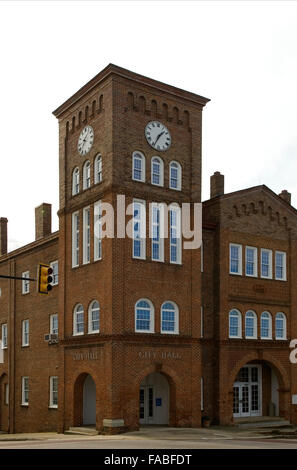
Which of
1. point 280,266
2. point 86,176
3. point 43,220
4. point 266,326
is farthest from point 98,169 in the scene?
point 266,326

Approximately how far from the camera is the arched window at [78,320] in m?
34.5

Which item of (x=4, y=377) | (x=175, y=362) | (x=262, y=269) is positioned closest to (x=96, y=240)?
(x=175, y=362)

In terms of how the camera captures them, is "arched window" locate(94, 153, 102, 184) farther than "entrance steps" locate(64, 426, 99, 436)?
Yes

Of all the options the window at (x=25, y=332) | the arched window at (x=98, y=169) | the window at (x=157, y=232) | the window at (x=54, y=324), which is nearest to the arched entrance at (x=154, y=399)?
the window at (x=157, y=232)

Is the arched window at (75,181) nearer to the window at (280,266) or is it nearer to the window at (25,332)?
the window at (25,332)

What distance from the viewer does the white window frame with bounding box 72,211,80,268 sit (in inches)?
1398

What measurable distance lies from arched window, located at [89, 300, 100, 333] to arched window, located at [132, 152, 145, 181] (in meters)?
6.39

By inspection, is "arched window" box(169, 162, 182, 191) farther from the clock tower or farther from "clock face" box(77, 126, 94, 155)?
"clock face" box(77, 126, 94, 155)

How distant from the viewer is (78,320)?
114 feet

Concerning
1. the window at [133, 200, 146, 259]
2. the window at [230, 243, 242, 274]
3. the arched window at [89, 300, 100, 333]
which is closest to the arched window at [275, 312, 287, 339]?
the window at [230, 243, 242, 274]

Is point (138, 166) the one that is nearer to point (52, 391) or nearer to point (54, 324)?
point (54, 324)

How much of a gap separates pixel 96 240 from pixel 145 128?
19.8 ft

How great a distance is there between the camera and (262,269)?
39.8m

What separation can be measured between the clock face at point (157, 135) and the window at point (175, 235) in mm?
3152
